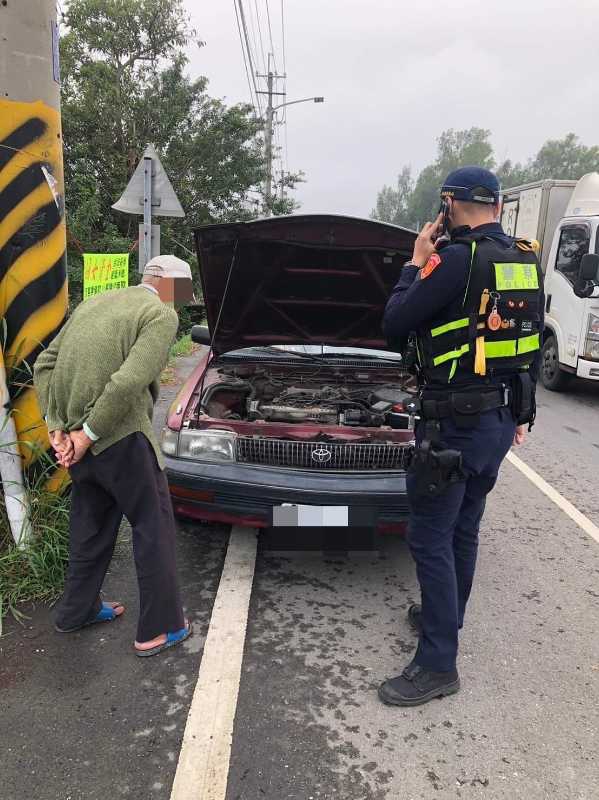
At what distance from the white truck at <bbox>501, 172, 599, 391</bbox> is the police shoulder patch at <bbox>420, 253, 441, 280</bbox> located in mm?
5936

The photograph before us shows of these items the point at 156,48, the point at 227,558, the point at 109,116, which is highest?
the point at 156,48

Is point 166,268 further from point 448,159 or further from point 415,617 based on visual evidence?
point 448,159

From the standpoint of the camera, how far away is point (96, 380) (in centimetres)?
236

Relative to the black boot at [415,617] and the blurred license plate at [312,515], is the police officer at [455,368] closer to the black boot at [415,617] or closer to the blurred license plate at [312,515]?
the black boot at [415,617]

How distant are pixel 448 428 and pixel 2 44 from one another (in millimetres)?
2816

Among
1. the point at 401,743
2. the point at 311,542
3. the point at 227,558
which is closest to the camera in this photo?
the point at 401,743

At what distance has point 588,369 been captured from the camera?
7805mm

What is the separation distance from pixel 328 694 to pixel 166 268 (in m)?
1.92

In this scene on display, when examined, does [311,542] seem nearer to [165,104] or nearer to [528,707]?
[528,707]

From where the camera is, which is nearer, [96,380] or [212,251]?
[96,380]

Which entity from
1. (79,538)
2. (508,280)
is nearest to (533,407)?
(508,280)

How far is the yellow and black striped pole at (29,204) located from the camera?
9.77ft

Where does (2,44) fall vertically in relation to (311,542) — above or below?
above

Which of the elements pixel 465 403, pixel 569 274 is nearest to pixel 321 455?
pixel 465 403
